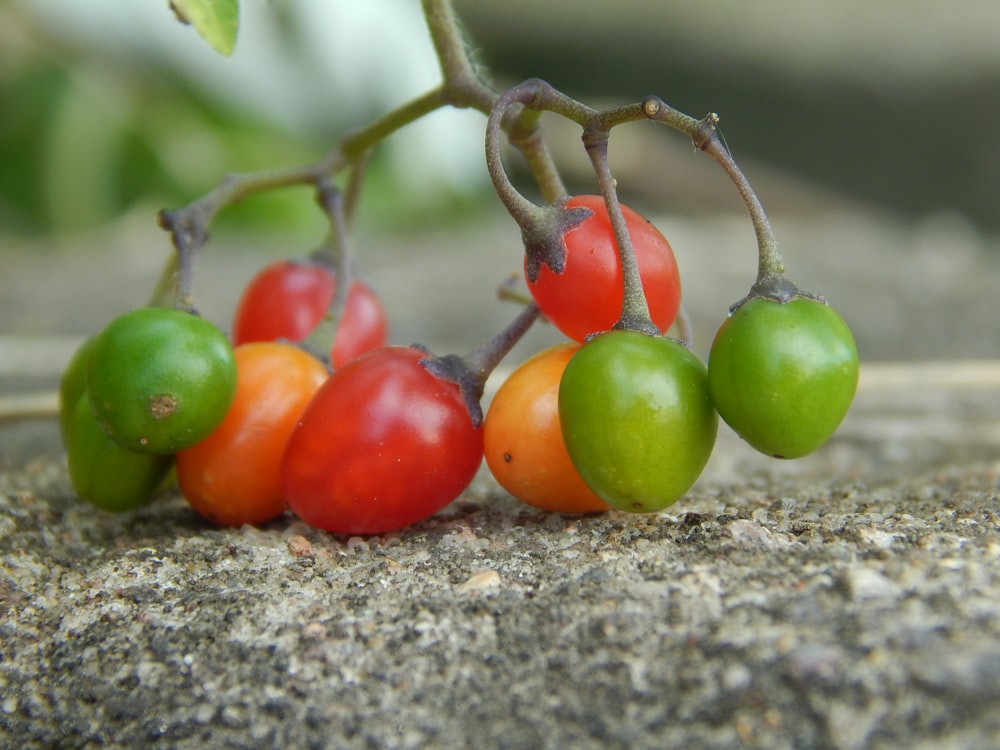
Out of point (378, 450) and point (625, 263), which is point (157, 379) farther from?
point (625, 263)

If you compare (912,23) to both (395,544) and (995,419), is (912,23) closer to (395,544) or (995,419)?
(995,419)

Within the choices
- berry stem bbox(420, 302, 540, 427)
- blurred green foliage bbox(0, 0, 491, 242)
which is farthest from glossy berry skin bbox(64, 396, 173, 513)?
blurred green foliage bbox(0, 0, 491, 242)

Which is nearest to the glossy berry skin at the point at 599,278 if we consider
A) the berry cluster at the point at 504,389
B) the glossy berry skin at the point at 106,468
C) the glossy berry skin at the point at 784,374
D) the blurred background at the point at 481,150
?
the berry cluster at the point at 504,389

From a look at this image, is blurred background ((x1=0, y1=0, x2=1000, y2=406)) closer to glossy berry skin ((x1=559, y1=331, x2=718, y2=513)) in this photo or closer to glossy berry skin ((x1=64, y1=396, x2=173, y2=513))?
glossy berry skin ((x1=64, y1=396, x2=173, y2=513))

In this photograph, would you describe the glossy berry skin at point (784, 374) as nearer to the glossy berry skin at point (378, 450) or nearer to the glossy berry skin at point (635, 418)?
the glossy berry skin at point (635, 418)

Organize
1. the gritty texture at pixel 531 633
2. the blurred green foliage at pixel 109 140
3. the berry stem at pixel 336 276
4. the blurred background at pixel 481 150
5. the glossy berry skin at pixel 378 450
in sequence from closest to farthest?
the gritty texture at pixel 531 633 → the glossy berry skin at pixel 378 450 → the berry stem at pixel 336 276 → the blurred background at pixel 481 150 → the blurred green foliage at pixel 109 140
